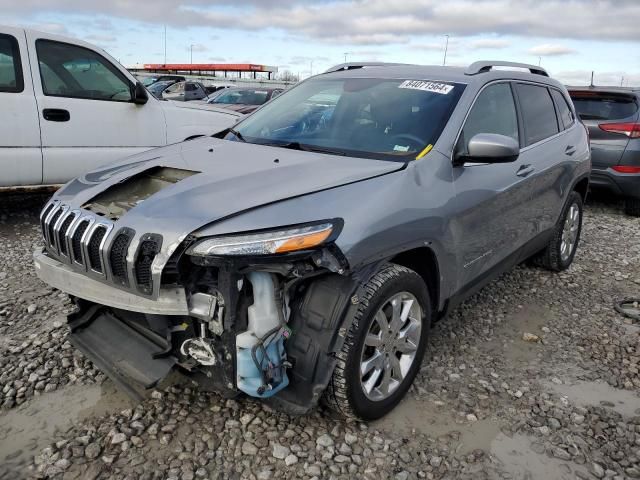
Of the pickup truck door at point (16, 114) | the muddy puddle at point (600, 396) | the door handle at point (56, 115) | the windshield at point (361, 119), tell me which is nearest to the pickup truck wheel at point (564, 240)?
the muddy puddle at point (600, 396)

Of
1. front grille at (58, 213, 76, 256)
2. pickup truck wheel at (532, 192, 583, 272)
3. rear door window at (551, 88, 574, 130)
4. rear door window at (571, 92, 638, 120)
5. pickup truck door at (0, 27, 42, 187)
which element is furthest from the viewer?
rear door window at (571, 92, 638, 120)

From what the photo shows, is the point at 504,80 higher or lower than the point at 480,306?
higher

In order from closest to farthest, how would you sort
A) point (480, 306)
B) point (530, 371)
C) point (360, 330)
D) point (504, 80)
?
point (360, 330), point (530, 371), point (504, 80), point (480, 306)

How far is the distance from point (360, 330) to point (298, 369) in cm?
31

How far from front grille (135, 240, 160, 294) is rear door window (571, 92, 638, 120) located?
6.64 m

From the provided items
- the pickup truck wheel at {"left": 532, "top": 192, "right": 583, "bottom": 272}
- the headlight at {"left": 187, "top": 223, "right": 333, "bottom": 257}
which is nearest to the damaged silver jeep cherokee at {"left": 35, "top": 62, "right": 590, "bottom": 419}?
the headlight at {"left": 187, "top": 223, "right": 333, "bottom": 257}

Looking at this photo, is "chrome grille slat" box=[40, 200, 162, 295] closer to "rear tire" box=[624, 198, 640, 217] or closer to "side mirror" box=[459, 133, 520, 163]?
"side mirror" box=[459, 133, 520, 163]

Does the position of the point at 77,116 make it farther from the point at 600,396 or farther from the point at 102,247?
the point at 600,396

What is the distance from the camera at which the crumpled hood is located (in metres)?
2.19

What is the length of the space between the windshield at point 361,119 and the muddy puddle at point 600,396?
1.60 metres

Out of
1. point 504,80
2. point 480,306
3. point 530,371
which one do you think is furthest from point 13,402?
point 504,80

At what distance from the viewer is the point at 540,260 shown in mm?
4887

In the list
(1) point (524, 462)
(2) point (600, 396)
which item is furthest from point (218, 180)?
(2) point (600, 396)

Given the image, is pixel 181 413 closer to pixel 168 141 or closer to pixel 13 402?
pixel 13 402
